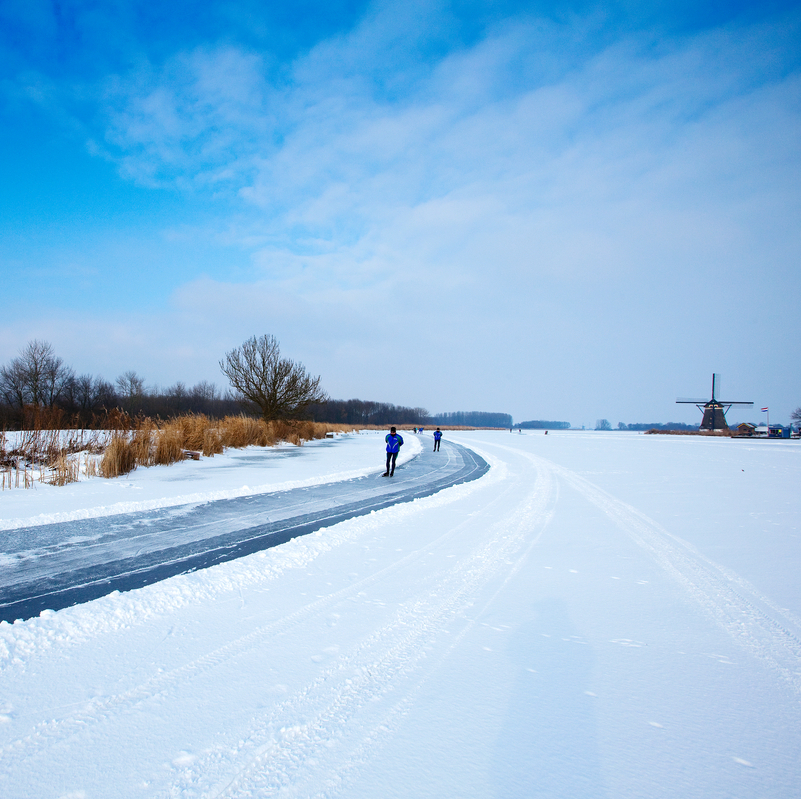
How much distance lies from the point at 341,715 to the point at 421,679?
55 centimetres

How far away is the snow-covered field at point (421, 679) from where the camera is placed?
1.96m

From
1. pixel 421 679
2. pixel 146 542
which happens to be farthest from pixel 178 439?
pixel 421 679

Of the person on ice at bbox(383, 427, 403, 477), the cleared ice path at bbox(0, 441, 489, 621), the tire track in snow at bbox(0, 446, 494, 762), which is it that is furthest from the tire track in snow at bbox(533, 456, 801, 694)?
the person on ice at bbox(383, 427, 403, 477)

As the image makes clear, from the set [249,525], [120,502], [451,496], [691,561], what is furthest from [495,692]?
[120,502]

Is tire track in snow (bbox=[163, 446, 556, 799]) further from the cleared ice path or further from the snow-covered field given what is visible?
the cleared ice path

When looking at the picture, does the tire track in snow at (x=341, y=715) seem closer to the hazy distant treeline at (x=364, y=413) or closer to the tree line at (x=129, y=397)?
the tree line at (x=129, y=397)

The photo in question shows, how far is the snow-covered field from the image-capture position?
1965 mm

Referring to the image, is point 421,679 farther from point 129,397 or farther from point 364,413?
point 364,413

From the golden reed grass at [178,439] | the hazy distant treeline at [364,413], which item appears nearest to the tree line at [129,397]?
the golden reed grass at [178,439]

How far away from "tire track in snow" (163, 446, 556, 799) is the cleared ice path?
2.53 metres

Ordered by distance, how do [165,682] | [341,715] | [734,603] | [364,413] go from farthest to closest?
[364,413] < [734,603] < [165,682] < [341,715]

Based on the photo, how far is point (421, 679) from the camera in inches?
105

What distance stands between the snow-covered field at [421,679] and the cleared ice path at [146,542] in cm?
47

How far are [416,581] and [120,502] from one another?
22.4ft
